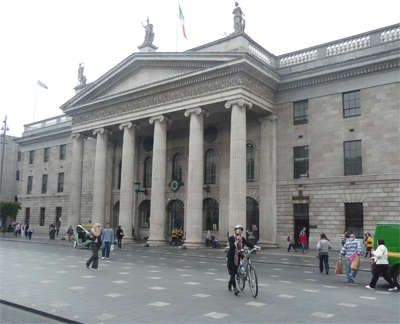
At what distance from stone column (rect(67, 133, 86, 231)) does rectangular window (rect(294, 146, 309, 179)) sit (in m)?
21.4

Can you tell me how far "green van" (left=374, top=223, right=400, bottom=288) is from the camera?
502 inches

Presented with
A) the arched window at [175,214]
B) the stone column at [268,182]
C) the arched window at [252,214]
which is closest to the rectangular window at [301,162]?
the stone column at [268,182]

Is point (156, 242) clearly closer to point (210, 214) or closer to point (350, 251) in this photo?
point (210, 214)

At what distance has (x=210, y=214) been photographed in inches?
1378

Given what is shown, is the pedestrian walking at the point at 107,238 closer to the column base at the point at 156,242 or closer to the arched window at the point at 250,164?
the column base at the point at 156,242

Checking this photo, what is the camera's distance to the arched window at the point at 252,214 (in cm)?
3211

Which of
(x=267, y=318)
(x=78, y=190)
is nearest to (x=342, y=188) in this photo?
(x=267, y=318)

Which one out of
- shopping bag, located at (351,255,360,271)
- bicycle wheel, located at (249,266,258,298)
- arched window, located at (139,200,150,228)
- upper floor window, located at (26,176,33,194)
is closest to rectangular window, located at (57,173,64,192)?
upper floor window, located at (26,176,33,194)

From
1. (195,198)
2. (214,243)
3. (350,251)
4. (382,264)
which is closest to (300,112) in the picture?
(195,198)

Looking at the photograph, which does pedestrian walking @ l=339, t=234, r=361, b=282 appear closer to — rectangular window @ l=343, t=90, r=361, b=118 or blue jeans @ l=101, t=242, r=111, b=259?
blue jeans @ l=101, t=242, r=111, b=259

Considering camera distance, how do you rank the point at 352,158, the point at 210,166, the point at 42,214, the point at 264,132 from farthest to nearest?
the point at 42,214 < the point at 210,166 < the point at 264,132 < the point at 352,158

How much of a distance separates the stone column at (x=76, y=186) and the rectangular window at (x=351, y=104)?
25433mm

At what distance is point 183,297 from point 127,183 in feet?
80.9

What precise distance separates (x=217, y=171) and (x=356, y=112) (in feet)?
40.4
